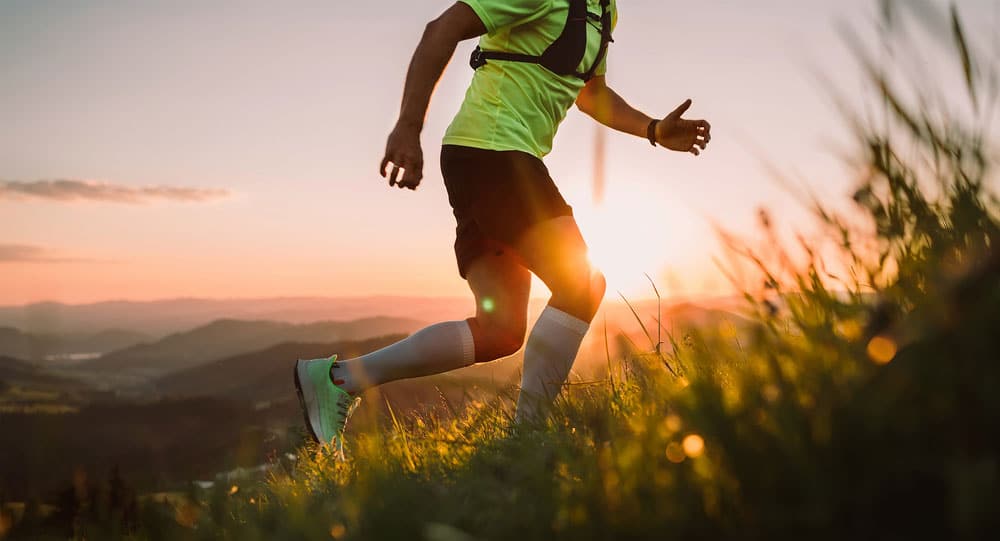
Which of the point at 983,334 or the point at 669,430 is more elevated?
the point at 983,334

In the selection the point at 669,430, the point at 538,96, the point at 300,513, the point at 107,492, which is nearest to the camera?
the point at 669,430

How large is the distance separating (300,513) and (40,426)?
2.24 feet

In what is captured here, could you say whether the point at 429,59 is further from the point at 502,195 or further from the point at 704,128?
the point at 704,128

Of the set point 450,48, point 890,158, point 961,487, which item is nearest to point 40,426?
point 961,487

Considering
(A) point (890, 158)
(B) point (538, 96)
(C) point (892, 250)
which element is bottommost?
(C) point (892, 250)

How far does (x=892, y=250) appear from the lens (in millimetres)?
1831

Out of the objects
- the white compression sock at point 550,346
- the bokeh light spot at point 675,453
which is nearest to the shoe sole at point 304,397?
the white compression sock at point 550,346

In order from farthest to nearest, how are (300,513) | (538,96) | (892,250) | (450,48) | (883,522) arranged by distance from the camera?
(538,96)
(450,48)
(892,250)
(300,513)
(883,522)

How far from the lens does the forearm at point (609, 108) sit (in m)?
4.52

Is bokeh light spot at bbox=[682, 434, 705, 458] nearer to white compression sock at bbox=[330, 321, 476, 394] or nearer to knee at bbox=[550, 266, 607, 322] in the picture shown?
knee at bbox=[550, 266, 607, 322]

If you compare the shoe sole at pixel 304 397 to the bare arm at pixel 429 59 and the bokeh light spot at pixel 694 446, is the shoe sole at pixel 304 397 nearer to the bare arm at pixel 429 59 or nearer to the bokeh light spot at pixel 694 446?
the bare arm at pixel 429 59

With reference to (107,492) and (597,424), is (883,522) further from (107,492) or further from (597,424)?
(107,492)

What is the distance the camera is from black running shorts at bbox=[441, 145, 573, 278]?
3344 millimetres

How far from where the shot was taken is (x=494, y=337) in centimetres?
380
